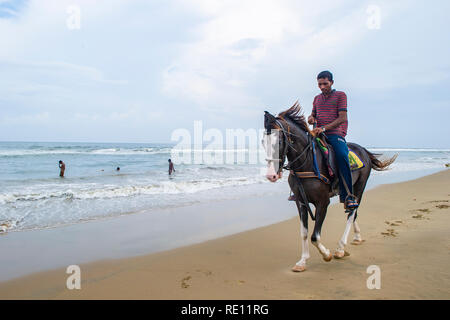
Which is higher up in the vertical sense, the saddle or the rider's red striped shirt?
the rider's red striped shirt

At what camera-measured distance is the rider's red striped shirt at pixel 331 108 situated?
4.54 metres

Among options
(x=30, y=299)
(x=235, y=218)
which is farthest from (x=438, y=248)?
(x=30, y=299)

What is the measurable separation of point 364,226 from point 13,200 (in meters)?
12.5

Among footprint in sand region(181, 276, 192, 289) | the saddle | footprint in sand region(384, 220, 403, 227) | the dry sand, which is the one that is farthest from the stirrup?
footprint in sand region(384, 220, 403, 227)

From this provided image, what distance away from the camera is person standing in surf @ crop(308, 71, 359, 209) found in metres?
4.50

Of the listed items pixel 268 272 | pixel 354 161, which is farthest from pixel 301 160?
pixel 268 272

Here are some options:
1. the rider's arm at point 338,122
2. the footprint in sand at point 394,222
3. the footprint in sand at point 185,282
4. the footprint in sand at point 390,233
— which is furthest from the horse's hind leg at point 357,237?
the footprint in sand at point 185,282

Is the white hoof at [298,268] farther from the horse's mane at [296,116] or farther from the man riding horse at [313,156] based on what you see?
the horse's mane at [296,116]

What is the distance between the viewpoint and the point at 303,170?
420cm

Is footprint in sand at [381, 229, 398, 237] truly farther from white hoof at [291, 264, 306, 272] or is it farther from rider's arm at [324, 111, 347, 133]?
rider's arm at [324, 111, 347, 133]

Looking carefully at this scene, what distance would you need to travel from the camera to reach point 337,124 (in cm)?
446

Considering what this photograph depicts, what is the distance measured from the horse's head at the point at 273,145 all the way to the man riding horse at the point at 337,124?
85cm
